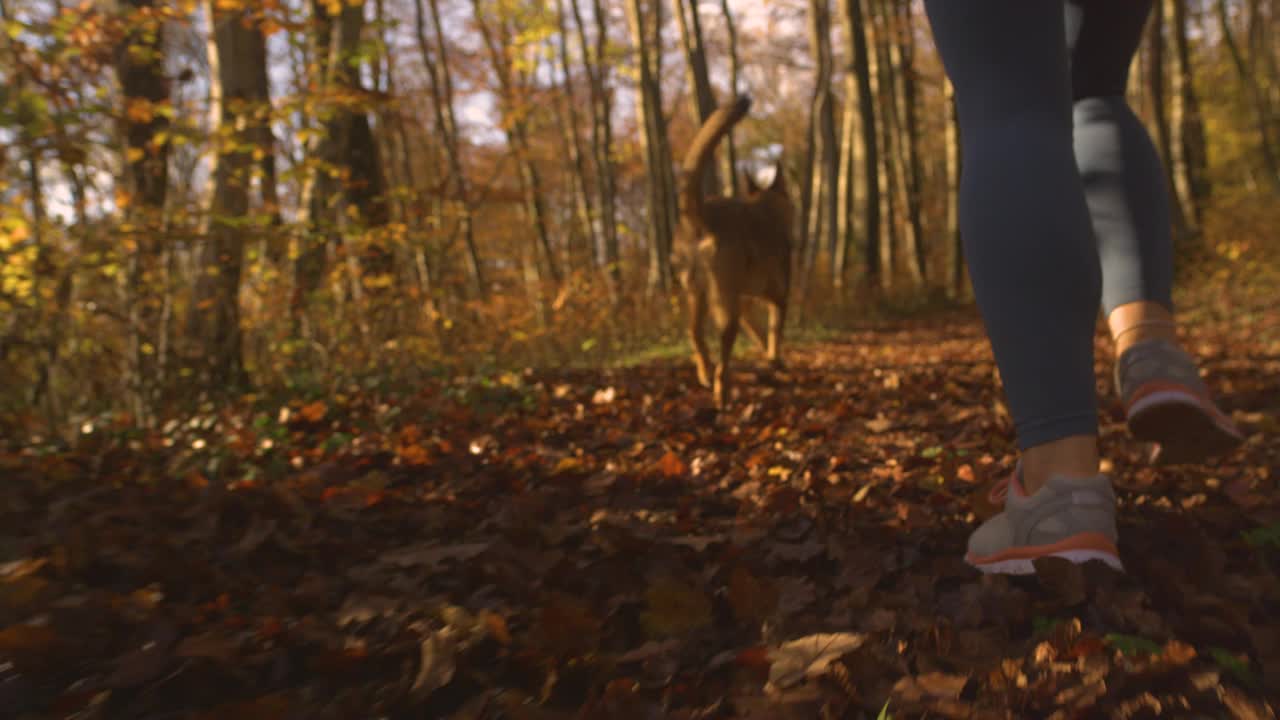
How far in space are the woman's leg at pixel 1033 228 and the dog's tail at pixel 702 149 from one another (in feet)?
8.15

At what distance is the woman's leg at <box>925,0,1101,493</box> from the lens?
143 cm

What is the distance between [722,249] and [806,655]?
11.6 feet

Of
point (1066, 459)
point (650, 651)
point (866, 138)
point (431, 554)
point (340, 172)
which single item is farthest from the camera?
point (866, 138)

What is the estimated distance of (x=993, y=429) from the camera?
3.12 metres

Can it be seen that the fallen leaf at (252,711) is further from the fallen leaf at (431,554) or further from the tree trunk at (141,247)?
the tree trunk at (141,247)

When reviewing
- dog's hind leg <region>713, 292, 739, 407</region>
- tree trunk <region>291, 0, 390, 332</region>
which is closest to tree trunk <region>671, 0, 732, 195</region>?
tree trunk <region>291, 0, 390, 332</region>

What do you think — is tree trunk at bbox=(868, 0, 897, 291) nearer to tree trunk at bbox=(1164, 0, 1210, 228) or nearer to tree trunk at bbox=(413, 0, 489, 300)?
tree trunk at bbox=(1164, 0, 1210, 228)

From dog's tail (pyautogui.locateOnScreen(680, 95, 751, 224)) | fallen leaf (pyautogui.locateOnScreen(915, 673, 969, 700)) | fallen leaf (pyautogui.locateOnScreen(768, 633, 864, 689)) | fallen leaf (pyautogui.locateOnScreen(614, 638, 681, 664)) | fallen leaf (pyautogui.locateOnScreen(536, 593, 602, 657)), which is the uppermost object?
dog's tail (pyautogui.locateOnScreen(680, 95, 751, 224))

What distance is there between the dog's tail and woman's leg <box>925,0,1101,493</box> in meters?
2.49

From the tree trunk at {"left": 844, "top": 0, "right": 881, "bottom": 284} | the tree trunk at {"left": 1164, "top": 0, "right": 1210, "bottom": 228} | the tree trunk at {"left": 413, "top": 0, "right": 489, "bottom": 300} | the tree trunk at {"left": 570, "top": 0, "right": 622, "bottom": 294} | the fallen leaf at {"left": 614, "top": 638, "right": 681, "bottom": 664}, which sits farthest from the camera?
the tree trunk at {"left": 570, "top": 0, "right": 622, "bottom": 294}

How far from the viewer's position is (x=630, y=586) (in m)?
1.67

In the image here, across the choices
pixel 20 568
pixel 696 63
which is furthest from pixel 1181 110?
pixel 20 568

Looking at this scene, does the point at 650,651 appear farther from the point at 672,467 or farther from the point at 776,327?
the point at 776,327

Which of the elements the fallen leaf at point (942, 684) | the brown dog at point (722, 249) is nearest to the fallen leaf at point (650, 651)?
the fallen leaf at point (942, 684)
